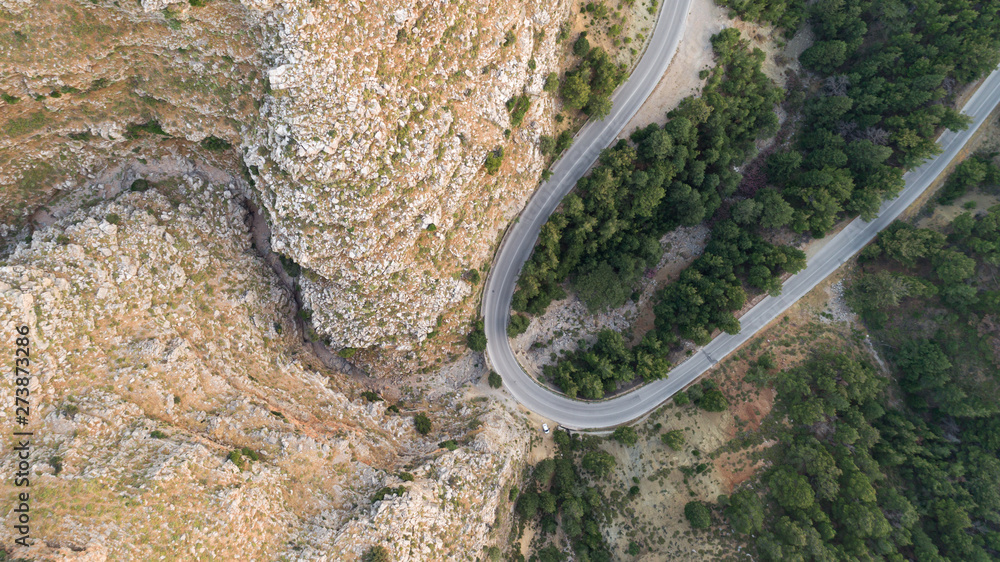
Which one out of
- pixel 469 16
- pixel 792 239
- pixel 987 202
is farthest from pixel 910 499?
pixel 469 16

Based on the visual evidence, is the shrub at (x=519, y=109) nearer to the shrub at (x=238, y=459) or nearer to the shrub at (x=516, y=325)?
the shrub at (x=516, y=325)

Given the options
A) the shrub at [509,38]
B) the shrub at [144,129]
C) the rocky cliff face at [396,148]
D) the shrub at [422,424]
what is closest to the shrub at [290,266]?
the rocky cliff face at [396,148]

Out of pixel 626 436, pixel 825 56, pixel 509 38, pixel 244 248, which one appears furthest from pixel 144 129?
pixel 825 56

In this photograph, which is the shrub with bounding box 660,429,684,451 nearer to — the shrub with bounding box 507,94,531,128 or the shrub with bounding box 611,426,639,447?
the shrub with bounding box 611,426,639,447

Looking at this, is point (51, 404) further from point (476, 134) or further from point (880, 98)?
point (880, 98)

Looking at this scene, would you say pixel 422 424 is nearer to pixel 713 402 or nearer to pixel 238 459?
pixel 238 459

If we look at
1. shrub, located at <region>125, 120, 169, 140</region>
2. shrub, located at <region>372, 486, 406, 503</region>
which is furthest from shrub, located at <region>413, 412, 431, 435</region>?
shrub, located at <region>125, 120, 169, 140</region>
